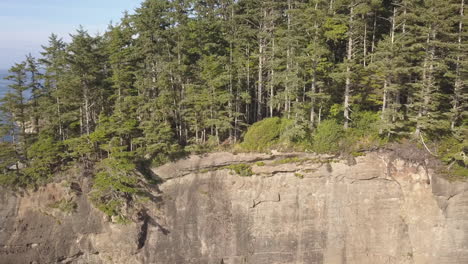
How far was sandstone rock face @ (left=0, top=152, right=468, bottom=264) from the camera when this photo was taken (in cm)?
2019

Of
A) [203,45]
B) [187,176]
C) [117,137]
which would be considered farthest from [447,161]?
[117,137]

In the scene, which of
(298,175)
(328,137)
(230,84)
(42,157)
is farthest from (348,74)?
(42,157)

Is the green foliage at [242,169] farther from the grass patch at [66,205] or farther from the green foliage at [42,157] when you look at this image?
the green foliage at [42,157]

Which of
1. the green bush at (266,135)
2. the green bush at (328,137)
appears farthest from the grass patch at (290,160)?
the green bush at (266,135)

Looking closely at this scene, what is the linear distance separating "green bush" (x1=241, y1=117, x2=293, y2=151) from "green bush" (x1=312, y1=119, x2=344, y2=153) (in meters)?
2.48

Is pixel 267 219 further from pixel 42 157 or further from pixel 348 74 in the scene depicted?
pixel 42 157

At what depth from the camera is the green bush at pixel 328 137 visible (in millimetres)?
21844

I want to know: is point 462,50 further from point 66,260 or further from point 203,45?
point 66,260

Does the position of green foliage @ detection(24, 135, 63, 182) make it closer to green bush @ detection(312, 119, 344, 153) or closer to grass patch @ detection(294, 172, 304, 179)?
grass patch @ detection(294, 172, 304, 179)

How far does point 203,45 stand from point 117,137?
1072 cm

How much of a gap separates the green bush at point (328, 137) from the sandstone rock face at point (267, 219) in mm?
828

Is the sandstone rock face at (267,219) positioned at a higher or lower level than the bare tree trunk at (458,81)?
lower

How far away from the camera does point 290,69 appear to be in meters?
21.9

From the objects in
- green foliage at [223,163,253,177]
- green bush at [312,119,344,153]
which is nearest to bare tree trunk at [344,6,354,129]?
green bush at [312,119,344,153]
